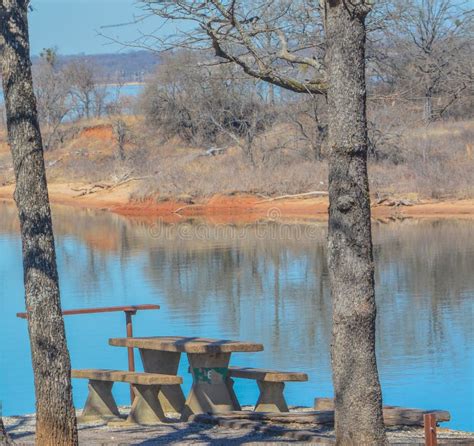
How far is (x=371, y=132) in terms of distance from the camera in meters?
33.1

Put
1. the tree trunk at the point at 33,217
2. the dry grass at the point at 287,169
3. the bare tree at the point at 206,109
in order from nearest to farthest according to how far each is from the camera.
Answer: the tree trunk at the point at 33,217 → the dry grass at the point at 287,169 → the bare tree at the point at 206,109

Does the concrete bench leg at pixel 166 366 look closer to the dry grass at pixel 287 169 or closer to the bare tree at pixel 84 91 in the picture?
the dry grass at pixel 287 169

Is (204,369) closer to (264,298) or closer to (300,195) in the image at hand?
(264,298)

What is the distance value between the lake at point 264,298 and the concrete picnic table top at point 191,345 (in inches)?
91.5

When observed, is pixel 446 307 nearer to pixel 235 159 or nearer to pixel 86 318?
pixel 86 318

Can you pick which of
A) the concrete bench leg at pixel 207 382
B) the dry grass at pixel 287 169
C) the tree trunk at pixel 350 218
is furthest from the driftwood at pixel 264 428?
the dry grass at pixel 287 169

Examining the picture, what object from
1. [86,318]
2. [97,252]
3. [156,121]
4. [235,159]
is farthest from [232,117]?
[86,318]

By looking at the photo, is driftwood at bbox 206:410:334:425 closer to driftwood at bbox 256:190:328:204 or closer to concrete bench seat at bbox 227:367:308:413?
concrete bench seat at bbox 227:367:308:413

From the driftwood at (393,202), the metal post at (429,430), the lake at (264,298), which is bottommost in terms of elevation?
the lake at (264,298)

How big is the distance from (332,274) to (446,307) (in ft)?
36.2

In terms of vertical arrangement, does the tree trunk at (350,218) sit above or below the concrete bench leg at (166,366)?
above

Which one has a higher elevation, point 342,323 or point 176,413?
point 342,323

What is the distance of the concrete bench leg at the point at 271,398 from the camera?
934 cm

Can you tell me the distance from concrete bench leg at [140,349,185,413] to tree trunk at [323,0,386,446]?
A: 3759 mm
